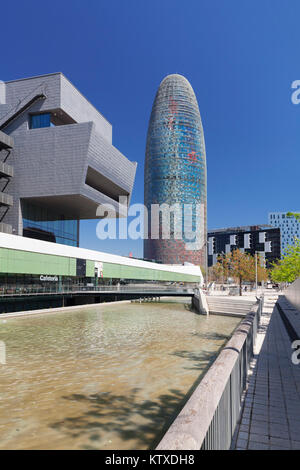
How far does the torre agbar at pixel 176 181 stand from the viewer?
15488cm

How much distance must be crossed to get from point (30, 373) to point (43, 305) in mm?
27613

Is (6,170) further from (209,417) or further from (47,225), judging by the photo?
(209,417)

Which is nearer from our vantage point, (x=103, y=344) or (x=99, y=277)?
(x=103, y=344)

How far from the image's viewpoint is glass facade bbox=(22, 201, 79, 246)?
49.3m

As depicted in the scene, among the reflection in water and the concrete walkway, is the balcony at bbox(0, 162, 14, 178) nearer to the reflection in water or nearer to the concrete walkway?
the reflection in water

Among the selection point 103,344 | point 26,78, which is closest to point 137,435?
point 103,344

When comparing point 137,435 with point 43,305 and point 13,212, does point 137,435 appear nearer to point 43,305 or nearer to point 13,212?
point 43,305

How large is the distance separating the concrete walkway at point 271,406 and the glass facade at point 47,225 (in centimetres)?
4367

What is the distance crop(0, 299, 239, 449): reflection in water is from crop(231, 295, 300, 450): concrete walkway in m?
2.00

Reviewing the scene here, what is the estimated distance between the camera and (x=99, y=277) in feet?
164

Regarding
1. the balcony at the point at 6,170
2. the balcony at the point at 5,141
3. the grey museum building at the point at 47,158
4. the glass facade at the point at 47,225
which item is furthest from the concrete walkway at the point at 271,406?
the balcony at the point at 5,141

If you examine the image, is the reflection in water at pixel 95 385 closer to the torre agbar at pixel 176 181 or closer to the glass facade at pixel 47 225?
the glass facade at pixel 47 225
